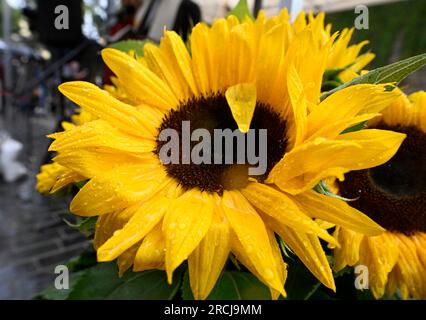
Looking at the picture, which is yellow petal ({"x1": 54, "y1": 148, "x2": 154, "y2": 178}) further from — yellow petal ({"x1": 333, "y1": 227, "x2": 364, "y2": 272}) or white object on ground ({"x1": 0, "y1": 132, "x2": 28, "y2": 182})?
white object on ground ({"x1": 0, "y1": 132, "x2": 28, "y2": 182})

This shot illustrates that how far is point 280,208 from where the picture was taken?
317 mm

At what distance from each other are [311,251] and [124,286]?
22cm

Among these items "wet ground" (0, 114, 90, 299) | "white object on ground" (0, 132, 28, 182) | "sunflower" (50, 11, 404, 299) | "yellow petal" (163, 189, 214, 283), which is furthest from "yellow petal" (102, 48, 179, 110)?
"white object on ground" (0, 132, 28, 182)

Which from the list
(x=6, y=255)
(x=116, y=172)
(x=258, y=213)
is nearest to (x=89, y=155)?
(x=116, y=172)

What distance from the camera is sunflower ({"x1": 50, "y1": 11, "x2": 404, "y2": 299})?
1.01 feet

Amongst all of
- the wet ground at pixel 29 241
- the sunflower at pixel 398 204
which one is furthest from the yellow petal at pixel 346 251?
the wet ground at pixel 29 241

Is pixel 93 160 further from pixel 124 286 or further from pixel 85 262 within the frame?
pixel 85 262

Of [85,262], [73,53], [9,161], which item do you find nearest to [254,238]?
[85,262]

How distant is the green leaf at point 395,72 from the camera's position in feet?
1.04

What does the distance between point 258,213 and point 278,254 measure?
0.04 metres

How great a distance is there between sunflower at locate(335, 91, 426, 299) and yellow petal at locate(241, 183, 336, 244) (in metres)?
0.12

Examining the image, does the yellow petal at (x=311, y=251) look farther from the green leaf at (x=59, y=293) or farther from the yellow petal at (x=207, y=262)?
the green leaf at (x=59, y=293)
